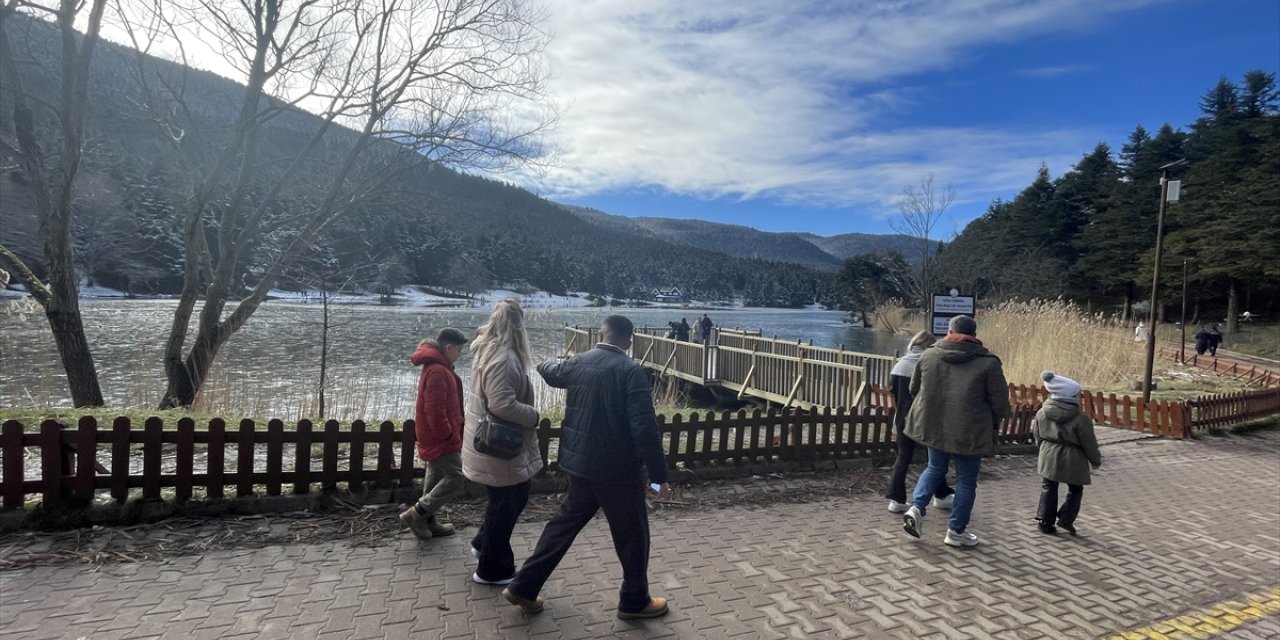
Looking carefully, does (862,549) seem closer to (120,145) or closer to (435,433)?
(435,433)

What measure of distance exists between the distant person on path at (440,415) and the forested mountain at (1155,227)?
2871 cm

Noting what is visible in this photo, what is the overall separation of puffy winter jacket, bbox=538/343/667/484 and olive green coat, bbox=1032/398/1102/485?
4.16 meters

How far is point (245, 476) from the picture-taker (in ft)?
15.5

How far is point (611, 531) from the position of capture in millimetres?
3318

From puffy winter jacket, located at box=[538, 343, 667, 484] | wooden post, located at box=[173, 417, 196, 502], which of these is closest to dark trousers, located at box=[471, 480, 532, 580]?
puffy winter jacket, located at box=[538, 343, 667, 484]

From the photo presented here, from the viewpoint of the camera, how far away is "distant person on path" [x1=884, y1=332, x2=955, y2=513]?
5.70 metres

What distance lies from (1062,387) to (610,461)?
14.5 ft

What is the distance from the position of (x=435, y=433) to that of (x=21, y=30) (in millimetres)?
10791

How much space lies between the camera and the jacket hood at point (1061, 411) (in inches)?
212

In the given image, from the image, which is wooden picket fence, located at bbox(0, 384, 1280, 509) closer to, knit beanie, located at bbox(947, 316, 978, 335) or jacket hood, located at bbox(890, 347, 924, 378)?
jacket hood, located at bbox(890, 347, 924, 378)

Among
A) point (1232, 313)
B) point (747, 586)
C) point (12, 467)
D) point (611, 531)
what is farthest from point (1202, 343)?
point (12, 467)

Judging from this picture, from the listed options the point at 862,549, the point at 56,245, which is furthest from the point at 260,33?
the point at 862,549

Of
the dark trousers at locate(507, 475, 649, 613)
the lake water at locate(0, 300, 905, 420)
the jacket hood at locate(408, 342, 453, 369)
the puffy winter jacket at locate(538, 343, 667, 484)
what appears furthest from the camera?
the lake water at locate(0, 300, 905, 420)

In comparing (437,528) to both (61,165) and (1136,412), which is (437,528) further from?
(1136,412)
